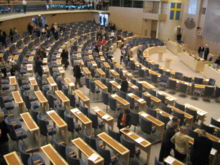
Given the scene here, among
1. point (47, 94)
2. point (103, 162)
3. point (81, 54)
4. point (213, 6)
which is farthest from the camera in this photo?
point (213, 6)

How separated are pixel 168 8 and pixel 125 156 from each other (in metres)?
24.6

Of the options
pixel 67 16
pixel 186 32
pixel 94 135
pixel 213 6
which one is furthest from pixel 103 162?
pixel 67 16

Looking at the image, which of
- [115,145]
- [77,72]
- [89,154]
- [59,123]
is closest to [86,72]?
[77,72]

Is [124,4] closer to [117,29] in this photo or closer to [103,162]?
[117,29]

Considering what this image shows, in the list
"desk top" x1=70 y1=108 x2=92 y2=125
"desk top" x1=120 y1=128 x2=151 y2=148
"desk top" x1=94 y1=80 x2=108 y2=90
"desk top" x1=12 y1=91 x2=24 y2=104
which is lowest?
"desk top" x1=120 y1=128 x2=151 y2=148

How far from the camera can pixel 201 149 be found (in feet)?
21.3

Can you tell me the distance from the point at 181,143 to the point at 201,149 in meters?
0.53

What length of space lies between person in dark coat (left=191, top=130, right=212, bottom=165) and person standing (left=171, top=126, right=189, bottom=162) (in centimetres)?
25

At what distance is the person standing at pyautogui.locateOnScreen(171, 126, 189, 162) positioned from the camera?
21.5ft

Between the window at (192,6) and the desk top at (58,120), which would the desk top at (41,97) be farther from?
the window at (192,6)

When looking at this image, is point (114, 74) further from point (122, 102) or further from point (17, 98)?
point (17, 98)

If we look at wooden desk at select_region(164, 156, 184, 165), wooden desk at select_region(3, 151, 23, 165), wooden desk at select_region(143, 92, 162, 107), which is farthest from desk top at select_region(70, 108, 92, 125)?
wooden desk at select_region(143, 92, 162, 107)

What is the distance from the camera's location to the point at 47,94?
10.2 meters

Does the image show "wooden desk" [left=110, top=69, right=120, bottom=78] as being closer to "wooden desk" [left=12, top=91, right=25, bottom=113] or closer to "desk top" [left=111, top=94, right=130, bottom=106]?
"desk top" [left=111, top=94, right=130, bottom=106]
